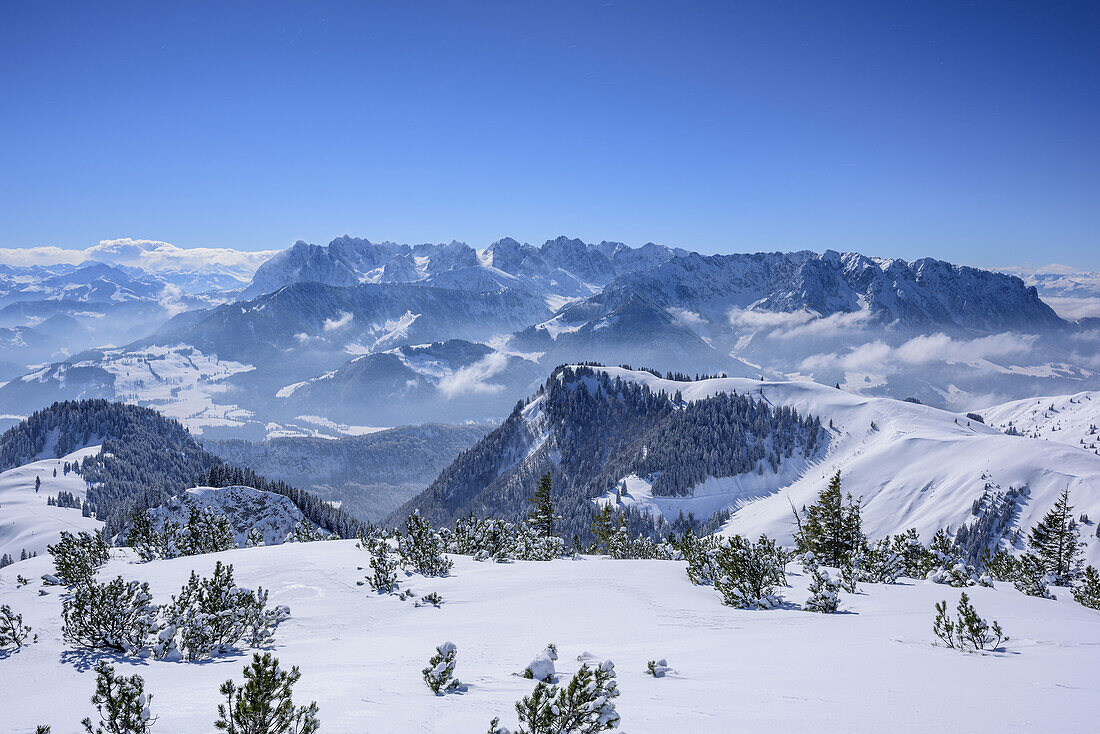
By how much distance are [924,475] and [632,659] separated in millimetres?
168019

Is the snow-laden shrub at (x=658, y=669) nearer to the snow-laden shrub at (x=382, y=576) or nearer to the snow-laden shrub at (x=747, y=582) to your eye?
the snow-laden shrub at (x=747, y=582)

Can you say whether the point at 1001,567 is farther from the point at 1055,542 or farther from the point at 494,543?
the point at 494,543

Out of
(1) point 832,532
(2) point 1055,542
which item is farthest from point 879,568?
(2) point 1055,542

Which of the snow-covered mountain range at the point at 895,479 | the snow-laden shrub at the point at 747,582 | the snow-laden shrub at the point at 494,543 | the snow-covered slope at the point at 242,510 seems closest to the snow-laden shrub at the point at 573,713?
the snow-laden shrub at the point at 747,582

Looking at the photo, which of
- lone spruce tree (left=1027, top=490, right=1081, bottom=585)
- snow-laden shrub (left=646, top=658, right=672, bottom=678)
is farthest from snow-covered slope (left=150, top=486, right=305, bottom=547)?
lone spruce tree (left=1027, top=490, right=1081, bottom=585)

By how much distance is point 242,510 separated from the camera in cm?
9044

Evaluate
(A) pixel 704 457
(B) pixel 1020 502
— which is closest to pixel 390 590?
(B) pixel 1020 502

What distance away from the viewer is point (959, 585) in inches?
929

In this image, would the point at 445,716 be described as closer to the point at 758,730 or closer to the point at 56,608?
the point at 758,730

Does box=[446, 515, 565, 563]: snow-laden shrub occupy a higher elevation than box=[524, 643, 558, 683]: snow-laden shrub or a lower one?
lower

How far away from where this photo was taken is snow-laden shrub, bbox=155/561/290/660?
1355 centimetres

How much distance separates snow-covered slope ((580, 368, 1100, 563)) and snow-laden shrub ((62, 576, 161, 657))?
104401 millimetres

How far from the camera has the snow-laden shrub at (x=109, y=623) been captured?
13609 mm

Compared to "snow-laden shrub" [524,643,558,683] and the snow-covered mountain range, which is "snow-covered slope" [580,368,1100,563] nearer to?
the snow-covered mountain range
